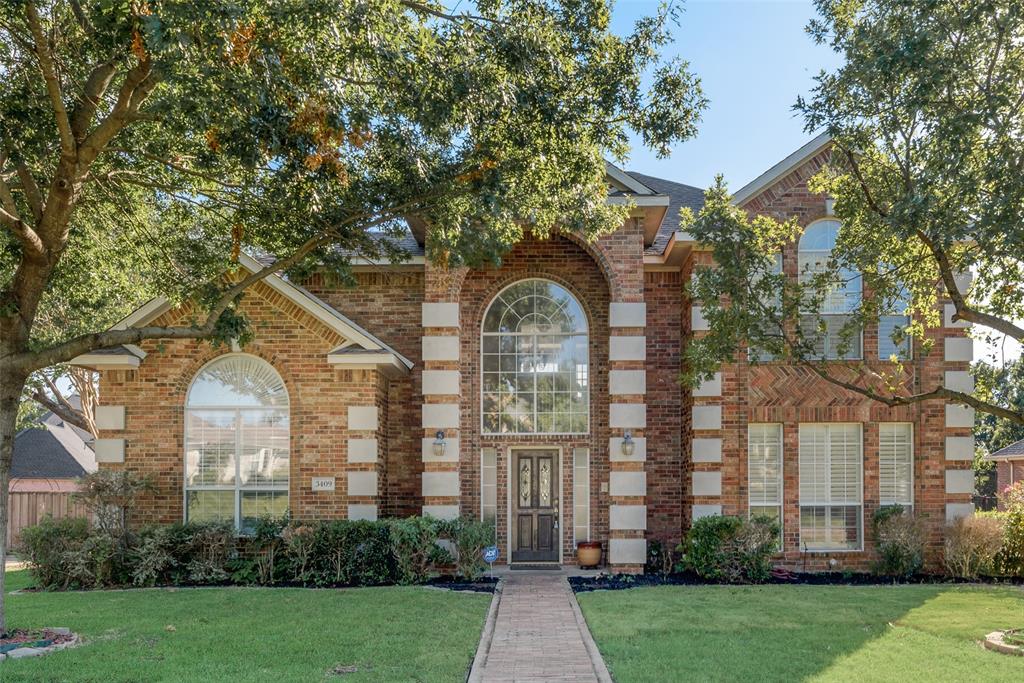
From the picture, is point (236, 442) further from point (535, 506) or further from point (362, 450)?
point (535, 506)

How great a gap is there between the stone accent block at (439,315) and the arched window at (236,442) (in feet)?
9.68

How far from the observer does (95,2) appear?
28.2 ft

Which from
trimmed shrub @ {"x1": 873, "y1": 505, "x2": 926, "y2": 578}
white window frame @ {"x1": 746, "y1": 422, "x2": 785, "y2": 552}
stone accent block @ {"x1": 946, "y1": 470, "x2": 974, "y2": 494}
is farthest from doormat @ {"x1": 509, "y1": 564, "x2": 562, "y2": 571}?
stone accent block @ {"x1": 946, "y1": 470, "x2": 974, "y2": 494}

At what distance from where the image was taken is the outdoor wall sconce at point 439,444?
49.6 ft

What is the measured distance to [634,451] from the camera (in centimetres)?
1510

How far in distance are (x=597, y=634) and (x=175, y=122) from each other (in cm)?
767

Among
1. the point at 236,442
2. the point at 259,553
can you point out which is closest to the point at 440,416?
the point at 236,442

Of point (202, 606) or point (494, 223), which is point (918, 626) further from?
point (202, 606)

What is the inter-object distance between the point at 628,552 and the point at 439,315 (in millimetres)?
5445

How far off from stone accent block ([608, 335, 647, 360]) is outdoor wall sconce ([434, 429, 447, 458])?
3.37 metres

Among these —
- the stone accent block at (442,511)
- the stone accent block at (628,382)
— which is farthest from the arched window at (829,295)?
the stone accent block at (442,511)

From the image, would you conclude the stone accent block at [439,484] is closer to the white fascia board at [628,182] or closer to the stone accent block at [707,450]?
the stone accent block at [707,450]

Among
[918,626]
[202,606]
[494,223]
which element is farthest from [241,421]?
[918,626]

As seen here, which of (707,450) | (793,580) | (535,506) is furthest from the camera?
(535,506)
